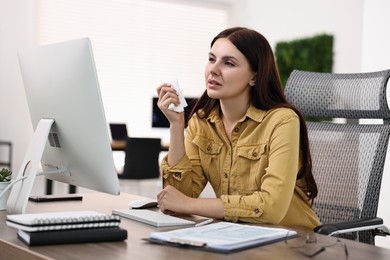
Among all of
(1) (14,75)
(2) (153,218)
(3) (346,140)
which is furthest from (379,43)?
(1) (14,75)

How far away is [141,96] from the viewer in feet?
22.9

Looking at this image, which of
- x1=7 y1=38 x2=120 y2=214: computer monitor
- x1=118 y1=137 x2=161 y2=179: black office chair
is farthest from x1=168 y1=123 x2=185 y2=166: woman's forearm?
x1=118 y1=137 x2=161 y2=179: black office chair

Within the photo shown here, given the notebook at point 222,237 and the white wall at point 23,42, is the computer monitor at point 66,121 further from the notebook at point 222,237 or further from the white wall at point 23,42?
the white wall at point 23,42

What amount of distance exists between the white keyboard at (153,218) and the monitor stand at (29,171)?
0.83 feet

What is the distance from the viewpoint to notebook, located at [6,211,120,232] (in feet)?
3.97

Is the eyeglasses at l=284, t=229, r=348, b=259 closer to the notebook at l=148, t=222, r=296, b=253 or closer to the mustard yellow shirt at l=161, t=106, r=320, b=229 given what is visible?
the notebook at l=148, t=222, r=296, b=253

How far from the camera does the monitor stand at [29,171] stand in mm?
1534

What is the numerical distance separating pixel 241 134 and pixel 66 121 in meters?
0.58

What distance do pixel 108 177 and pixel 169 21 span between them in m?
5.89

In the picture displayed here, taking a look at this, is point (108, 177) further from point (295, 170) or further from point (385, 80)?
point (385, 80)

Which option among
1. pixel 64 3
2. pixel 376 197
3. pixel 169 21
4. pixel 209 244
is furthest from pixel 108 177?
pixel 169 21

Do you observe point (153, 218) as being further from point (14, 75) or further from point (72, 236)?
point (14, 75)

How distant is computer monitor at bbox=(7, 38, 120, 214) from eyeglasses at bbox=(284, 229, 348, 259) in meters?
0.44

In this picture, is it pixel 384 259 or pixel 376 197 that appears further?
pixel 376 197
